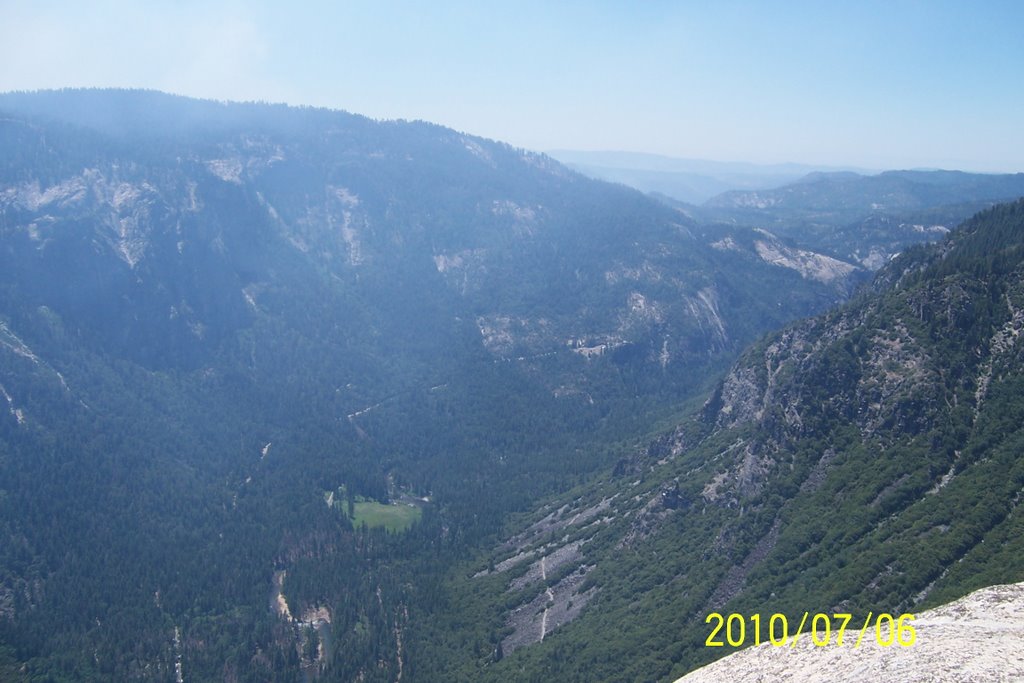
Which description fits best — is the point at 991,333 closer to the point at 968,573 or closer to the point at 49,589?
the point at 968,573
